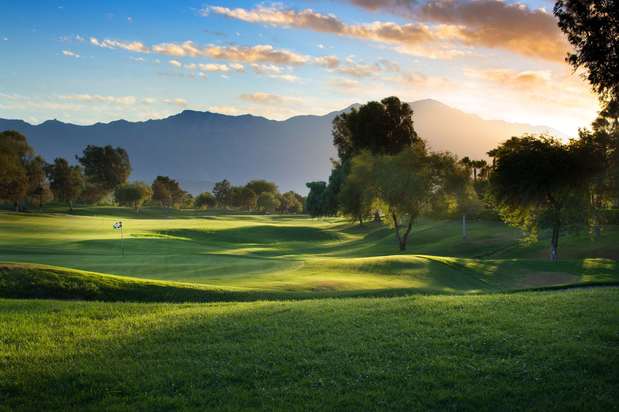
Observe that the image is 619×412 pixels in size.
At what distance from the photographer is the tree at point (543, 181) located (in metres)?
→ 44.5

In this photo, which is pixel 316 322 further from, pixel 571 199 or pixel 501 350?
pixel 571 199

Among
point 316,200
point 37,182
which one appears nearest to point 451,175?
point 316,200

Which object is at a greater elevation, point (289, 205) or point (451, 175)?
point (451, 175)

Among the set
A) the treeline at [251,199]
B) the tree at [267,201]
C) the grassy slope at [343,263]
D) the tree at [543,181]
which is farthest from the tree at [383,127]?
the treeline at [251,199]

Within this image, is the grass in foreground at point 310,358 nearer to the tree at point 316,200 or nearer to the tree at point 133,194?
the tree at point 316,200

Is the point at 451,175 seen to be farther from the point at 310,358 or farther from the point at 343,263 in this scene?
the point at 310,358

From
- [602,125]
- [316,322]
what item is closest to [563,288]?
[316,322]

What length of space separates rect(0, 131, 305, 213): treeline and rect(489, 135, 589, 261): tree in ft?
246

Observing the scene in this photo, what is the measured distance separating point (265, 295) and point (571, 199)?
33.9 metres

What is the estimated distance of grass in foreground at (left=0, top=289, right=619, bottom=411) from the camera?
8.69m

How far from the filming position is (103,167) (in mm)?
157250

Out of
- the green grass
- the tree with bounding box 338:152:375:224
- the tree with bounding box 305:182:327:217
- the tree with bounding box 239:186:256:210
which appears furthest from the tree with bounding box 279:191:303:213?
the green grass

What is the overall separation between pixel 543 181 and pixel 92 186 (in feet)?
469

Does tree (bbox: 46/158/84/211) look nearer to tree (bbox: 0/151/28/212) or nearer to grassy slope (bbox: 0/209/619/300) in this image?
tree (bbox: 0/151/28/212)
